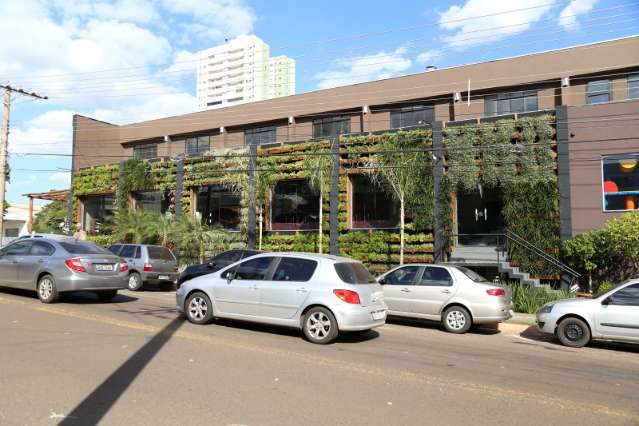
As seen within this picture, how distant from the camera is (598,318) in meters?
10.0

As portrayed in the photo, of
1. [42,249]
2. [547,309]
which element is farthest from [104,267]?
[547,309]

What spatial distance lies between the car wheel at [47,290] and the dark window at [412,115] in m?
17.6

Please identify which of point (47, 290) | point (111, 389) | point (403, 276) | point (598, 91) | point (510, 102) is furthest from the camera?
point (510, 102)

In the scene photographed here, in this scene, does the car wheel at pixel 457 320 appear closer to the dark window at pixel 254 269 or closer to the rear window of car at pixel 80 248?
the dark window at pixel 254 269

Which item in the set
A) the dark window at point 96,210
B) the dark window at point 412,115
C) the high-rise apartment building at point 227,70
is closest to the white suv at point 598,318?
the dark window at point 412,115

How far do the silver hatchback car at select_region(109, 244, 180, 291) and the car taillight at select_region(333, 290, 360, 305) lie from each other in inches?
426

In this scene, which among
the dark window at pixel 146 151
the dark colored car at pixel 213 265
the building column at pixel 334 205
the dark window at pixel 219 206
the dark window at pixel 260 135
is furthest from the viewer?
the dark window at pixel 146 151

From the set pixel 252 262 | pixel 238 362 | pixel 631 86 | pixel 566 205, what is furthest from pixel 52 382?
pixel 631 86

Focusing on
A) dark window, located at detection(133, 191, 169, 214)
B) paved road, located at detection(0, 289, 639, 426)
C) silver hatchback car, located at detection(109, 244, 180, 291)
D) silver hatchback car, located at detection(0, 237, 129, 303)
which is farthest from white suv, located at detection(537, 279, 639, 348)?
dark window, located at detection(133, 191, 169, 214)

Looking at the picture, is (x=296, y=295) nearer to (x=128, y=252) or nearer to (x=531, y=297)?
(x=531, y=297)

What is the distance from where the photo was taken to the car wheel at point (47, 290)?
12.0m

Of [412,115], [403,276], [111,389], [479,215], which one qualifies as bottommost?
[111,389]

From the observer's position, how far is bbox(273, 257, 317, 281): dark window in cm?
928

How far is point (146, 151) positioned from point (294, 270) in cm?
2893
